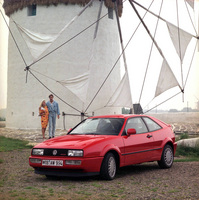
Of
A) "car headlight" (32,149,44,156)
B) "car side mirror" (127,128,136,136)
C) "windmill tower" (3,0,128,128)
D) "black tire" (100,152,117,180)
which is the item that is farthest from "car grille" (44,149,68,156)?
"windmill tower" (3,0,128,128)

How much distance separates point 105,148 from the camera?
7.32 metres

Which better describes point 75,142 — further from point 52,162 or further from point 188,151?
point 188,151

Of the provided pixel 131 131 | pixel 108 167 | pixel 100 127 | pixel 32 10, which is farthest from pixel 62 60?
pixel 108 167

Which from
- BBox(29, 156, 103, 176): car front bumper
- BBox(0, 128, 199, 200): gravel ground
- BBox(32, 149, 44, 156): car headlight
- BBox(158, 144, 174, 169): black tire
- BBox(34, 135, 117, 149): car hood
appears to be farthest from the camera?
BBox(158, 144, 174, 169): black tire

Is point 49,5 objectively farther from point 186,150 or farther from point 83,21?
point 186,150

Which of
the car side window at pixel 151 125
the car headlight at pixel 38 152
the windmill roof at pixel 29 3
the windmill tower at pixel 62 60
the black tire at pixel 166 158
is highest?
the windmill roof at pixel 29 3

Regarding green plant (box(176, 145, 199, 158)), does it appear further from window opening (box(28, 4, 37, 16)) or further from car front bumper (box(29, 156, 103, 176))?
window opening (box(28, 4, 37, 16))

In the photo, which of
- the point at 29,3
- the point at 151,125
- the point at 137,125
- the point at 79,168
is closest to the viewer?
the point at 79,168

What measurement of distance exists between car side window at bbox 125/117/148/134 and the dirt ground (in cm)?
92

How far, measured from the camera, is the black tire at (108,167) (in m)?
7.23

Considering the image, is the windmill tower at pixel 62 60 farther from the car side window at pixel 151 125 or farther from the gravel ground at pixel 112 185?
the gravel ground at pixel 112 185

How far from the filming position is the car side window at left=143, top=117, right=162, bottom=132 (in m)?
9.04

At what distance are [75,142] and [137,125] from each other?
1834mm

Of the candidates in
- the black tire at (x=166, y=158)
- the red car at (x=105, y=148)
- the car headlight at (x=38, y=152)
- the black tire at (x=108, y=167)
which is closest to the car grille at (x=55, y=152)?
the red car at (x=105, y=148)
